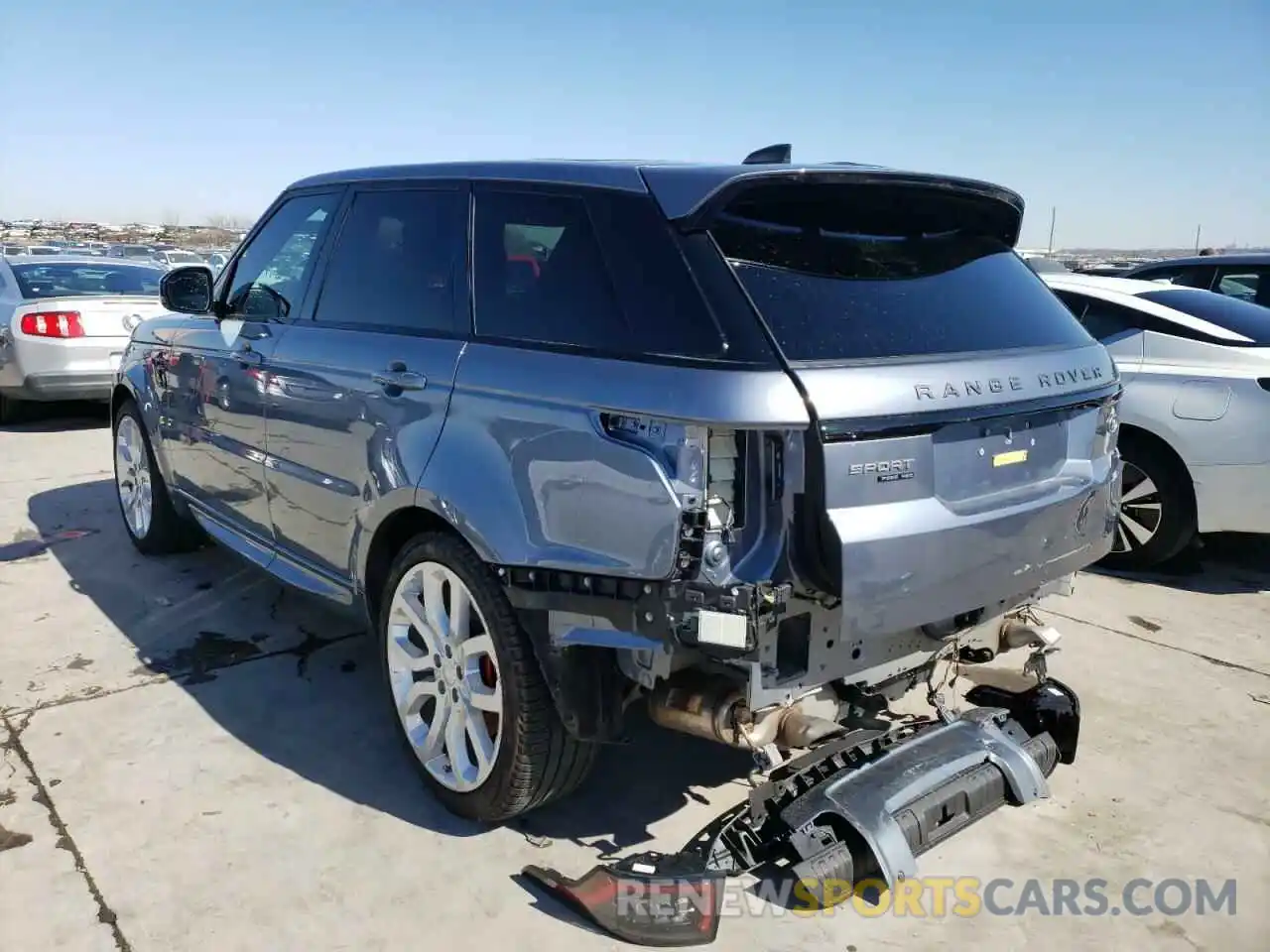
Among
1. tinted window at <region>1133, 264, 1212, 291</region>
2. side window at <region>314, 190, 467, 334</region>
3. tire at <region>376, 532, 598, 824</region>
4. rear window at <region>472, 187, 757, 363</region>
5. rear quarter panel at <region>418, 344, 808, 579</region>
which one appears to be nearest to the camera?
rear quarter panel at <region>418, 344, 808, 579</region>

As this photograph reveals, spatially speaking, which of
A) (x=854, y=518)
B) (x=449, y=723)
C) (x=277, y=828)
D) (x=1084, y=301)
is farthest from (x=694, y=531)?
(x=1084, y=301)

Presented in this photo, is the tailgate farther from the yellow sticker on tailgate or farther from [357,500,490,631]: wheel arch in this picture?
[357,500,490,631]: wheel arch

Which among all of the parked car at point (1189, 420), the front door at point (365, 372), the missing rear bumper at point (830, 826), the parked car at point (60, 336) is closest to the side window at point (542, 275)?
the front door at point (365, 372)

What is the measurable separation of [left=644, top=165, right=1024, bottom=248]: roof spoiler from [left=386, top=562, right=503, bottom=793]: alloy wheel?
122 centimetres

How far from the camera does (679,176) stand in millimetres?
2639

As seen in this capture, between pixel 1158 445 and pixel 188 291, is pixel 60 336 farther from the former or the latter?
pixel 1158 445

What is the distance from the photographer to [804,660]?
95.6 inches

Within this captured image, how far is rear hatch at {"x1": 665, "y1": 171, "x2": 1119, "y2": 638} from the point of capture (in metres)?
2.35

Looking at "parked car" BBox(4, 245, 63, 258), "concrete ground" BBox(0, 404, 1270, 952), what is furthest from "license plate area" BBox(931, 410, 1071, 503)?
"parked car" BBox(4, 245, 63, 258)

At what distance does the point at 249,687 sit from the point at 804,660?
253 cm

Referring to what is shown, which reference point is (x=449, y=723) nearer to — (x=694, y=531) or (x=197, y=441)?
(x=694, y=531)

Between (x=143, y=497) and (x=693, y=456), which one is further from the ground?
(x=693, y=456)

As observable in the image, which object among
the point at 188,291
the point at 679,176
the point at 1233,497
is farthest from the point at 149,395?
the point at 1233,497

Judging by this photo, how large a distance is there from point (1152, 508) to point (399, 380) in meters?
4.32
